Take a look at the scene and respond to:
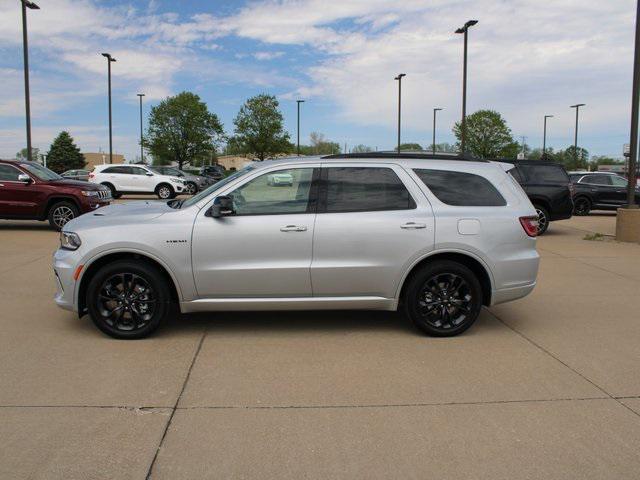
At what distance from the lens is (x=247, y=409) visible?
3924 millimetres

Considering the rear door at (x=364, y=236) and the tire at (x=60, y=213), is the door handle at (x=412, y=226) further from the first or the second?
the tire at (x=60, y=213)

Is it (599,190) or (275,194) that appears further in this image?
(599,190)

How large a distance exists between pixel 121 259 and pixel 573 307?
5.06 metres

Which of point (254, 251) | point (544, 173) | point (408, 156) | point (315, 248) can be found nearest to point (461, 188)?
point (408, 156)

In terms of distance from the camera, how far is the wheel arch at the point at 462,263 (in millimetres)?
5496

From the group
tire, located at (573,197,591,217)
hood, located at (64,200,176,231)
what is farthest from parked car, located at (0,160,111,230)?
tire, located at (573,197,591,217)

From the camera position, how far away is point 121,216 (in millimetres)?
5441

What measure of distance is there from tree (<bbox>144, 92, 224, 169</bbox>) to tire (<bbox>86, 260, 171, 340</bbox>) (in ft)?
165

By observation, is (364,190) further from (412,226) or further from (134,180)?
(134,180)

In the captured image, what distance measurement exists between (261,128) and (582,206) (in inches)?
1517

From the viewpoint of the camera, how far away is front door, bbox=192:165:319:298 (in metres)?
5.26

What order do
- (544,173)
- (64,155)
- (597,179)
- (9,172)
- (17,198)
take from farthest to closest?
1. (64,155)
2. (597,179)
3. (544,173)
4. (9,172)
5. (17,198)

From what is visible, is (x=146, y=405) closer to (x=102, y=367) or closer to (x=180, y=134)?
(x=102, y=367)

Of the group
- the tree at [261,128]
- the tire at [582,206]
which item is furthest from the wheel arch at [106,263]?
the tree at [261,128]
